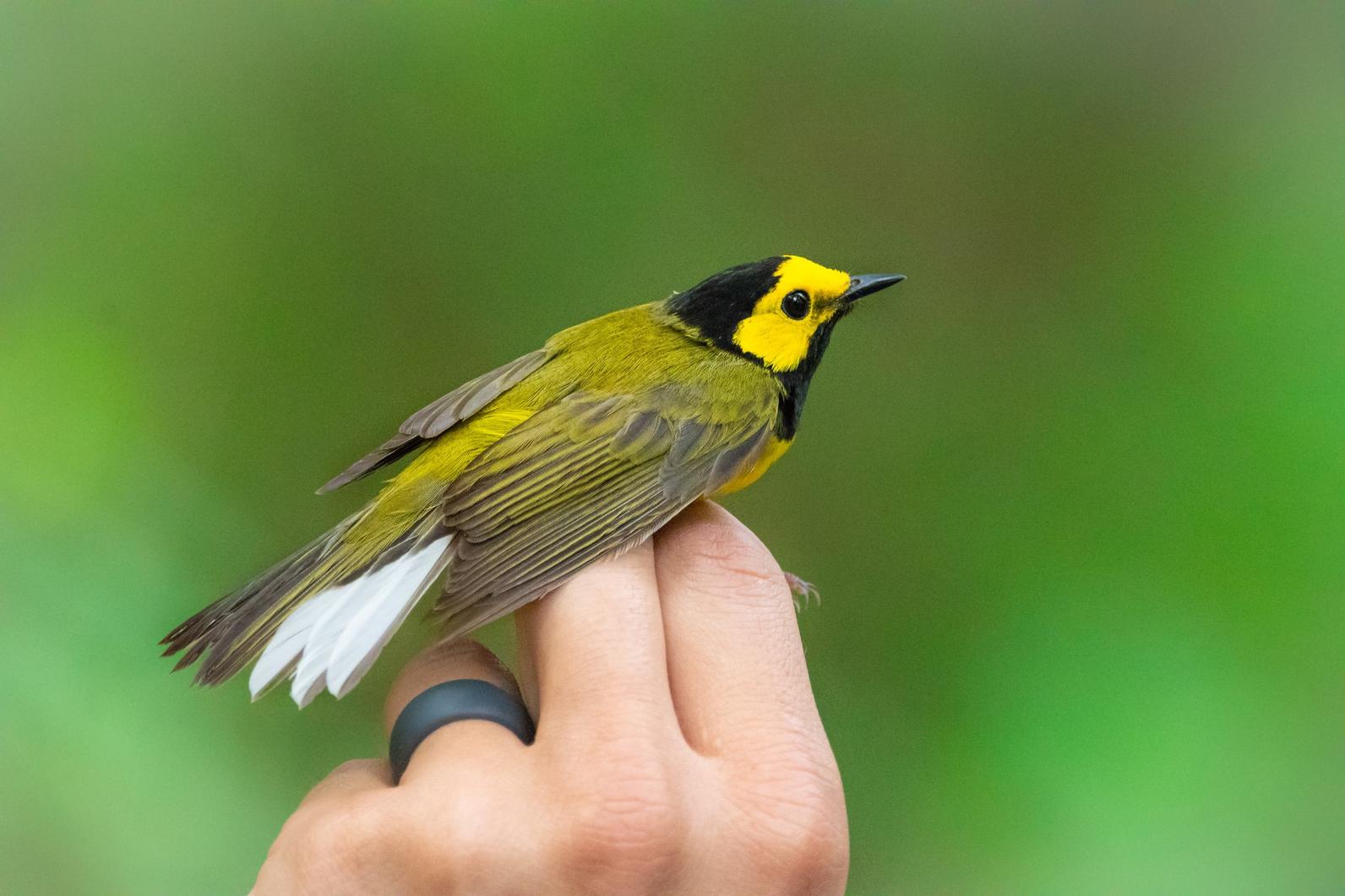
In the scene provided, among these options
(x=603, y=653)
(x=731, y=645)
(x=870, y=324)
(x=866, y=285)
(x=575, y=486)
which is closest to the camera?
(x=603, y=653)

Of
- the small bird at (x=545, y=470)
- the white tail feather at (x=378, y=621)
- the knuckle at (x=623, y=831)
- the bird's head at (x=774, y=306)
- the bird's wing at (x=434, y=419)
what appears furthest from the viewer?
the bird's head at (x=774, y=306)

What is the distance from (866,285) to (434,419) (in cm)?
72

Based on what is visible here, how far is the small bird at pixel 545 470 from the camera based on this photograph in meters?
1.25

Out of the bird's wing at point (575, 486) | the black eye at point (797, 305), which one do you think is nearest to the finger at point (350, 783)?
the bird's wing at point (575, 486)

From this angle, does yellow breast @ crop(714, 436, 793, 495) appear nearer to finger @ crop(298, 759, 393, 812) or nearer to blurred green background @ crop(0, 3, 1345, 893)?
blurred green background @ crop(0, 3, 1345, 893)

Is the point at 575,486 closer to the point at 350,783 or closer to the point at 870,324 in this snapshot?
the point at 350,783

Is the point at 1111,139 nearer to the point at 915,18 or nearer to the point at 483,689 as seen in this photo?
the point at 915,18

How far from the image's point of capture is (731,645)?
3.70 ft

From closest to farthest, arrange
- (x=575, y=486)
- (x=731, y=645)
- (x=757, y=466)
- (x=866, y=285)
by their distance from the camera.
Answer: (x=731, y=645) < (x=575, y=486) < (x=757, y=466) < (x=866, y=285)

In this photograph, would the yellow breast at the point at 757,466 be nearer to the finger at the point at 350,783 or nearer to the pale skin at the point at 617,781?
the pale skin at the point at 617,781

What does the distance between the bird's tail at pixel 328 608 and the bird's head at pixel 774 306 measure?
55cm

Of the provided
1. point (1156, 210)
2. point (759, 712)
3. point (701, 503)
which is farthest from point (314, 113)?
point (1156, 210)

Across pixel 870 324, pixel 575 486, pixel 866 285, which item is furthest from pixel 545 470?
pixel 870 324

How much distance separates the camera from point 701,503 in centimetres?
145
